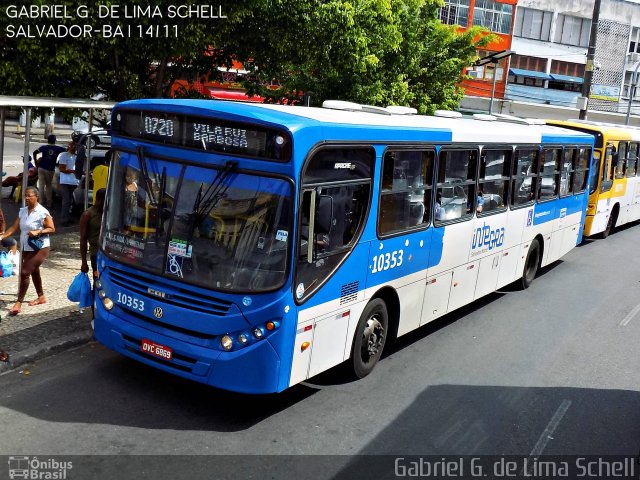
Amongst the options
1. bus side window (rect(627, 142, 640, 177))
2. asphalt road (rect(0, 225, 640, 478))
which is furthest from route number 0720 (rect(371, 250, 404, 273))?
bus side window (rect(627, 142, 640, 177))

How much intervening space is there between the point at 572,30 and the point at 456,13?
1287cm

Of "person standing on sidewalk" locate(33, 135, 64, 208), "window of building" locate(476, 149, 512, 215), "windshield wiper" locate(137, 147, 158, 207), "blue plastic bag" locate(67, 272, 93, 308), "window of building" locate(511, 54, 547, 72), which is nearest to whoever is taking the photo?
"windshield wiper" locate(137, 147, 158, 207)

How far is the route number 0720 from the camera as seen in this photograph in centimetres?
812

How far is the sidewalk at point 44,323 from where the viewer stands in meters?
8.28

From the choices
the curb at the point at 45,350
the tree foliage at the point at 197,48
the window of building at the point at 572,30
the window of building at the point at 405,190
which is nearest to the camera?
the curb at the point at 45,350

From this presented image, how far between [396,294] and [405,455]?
2.47 meters

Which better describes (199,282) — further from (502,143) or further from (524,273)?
(524,273)

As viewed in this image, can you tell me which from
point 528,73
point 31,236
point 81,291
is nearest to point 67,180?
point 31,236

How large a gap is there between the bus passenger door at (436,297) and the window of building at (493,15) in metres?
52.4

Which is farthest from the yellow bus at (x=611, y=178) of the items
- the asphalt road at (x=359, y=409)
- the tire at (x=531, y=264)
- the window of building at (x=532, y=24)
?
the window of building at (x=532, y=24)

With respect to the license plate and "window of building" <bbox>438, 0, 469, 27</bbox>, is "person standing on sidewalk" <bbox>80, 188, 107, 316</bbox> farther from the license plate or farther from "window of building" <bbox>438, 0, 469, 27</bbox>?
"window of building" <bbox>438, 0, 469, 27</bbox>

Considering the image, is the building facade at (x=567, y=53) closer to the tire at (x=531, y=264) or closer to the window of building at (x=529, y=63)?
the window of building at (x=529, y=63)

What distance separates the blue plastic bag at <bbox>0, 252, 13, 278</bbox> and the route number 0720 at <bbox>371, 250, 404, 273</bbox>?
5.21 meters

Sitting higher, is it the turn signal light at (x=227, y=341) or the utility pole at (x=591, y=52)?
the utility pole at (x=591, y=52)
